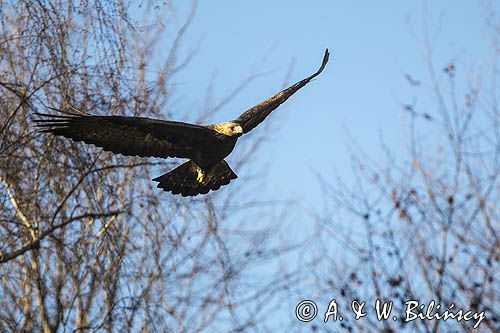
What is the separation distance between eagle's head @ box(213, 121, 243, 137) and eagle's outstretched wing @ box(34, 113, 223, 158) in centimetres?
3

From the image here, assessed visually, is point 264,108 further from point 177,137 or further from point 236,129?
point 177,137

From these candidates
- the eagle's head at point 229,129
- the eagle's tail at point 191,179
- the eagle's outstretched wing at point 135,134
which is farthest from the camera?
the eagle's tail at point 191,179

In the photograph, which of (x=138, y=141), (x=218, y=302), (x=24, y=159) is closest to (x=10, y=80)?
(x=24, y=159)

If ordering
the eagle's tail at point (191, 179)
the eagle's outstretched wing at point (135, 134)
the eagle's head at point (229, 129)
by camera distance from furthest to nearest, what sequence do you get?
the eagle's tail at point (191, 179), the eagle's head at point (229, 129), the eagle's outstretched wing at point (135, 134)

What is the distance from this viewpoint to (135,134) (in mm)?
5691

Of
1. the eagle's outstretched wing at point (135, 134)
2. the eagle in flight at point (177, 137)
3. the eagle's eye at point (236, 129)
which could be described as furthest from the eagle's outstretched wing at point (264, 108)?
the eagle's outstretched wing at point (135, 134)

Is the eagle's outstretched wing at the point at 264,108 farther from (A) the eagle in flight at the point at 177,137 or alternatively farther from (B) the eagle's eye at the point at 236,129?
(B) the eagle's eye at the point at 236,129

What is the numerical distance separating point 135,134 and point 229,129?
1.75 ft

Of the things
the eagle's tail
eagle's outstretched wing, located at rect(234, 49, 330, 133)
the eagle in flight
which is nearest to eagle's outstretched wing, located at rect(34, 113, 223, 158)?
the eagle in flight

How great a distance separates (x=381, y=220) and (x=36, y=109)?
2449mm

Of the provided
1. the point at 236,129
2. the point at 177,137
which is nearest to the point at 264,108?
the point at 236,129

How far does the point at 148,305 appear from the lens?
19.5 feet

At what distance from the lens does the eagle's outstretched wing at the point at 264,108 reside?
19.4 ft

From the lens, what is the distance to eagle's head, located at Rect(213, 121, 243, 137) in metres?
5.57
